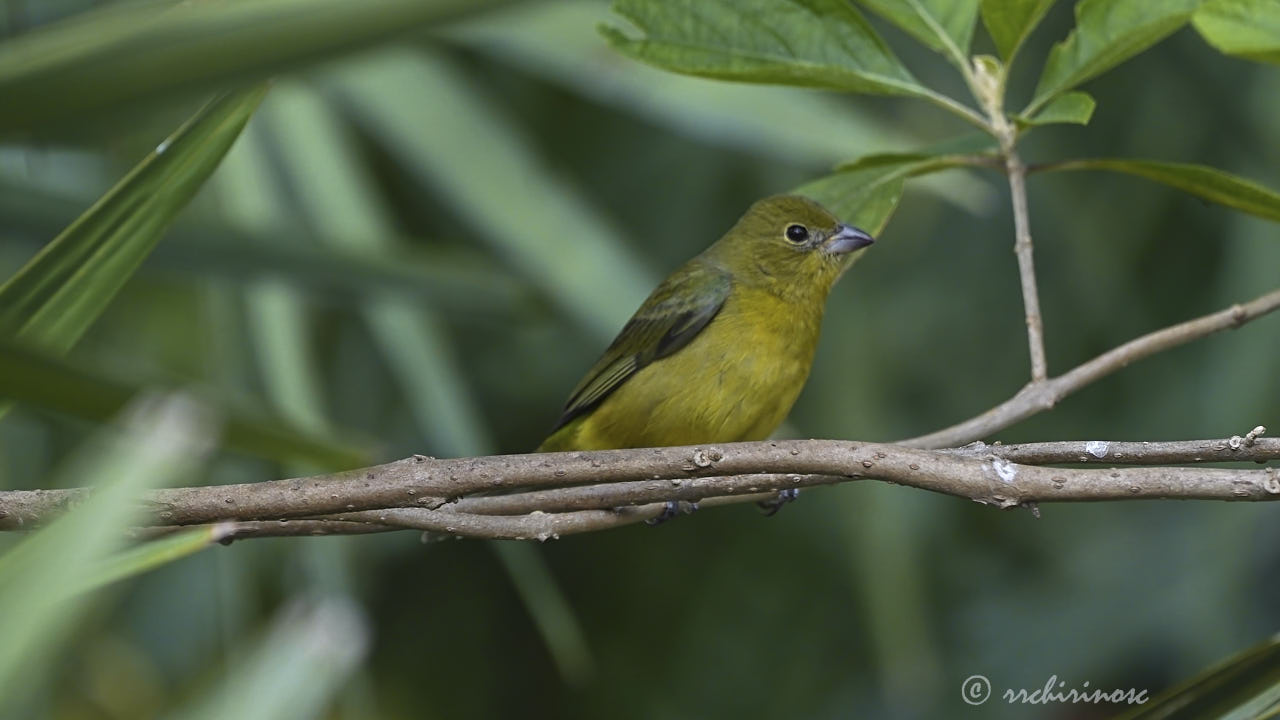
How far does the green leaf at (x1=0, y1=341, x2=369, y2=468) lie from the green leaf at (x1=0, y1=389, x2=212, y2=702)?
1.45 ft

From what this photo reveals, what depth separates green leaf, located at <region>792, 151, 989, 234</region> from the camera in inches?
78.1

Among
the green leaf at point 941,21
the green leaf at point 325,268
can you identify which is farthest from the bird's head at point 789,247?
the green leaf at point 941,21

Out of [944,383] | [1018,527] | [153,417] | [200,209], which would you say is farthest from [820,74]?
[1018,527]

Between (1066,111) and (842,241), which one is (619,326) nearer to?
(842,241)

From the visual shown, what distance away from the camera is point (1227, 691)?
1.34 metres

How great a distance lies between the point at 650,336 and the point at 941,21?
1.33 metres

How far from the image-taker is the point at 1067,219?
4.69 metres

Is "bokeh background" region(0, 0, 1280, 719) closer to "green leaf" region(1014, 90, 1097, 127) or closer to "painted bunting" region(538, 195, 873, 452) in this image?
"painted bunting" region(538, 195, 873, 452)

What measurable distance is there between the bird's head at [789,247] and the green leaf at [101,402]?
1.72 meters

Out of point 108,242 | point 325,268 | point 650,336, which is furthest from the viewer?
Result: point 650,336

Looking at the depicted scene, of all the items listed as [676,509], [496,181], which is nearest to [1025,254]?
[676,509]

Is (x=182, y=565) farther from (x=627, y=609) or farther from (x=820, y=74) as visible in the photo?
(x=820, y=74)

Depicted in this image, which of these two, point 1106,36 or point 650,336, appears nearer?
point 1106,36

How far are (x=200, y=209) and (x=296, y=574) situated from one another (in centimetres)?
106
